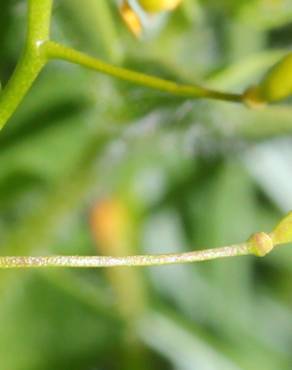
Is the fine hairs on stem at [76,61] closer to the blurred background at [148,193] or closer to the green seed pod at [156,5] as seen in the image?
the green seed pod at [156,5]

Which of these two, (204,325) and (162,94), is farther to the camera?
(204,325)

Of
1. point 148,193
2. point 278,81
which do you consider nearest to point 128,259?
point 278,81

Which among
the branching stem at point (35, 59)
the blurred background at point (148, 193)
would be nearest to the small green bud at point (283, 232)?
the branching stem at point (35, 59)

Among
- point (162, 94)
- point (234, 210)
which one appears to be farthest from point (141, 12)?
point (234, 210)

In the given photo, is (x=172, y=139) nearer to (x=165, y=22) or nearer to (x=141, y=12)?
(x=165, y=22)

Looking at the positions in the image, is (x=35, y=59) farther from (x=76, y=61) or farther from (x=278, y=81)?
(x=278, y=81)

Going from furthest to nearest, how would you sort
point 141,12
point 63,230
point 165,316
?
point 165,316 → point 63,230 → point 141,12

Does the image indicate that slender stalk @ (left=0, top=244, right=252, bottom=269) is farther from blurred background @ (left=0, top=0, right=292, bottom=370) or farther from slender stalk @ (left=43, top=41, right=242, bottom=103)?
blurred background @ (left=0, top=0, right=292, bottom=370)

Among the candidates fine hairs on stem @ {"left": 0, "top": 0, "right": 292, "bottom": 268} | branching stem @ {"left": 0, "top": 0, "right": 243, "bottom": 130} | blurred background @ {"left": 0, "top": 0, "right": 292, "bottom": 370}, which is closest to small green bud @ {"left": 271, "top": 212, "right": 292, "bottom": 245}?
fine hairs on stem @ {"left": 0, "top": 0, "right": 292, "bottom": 268}
